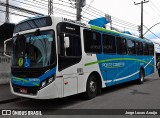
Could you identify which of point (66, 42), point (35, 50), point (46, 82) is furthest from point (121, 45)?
point (46, 82)

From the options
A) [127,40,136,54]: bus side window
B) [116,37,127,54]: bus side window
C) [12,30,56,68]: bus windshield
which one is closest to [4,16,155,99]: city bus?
[12,30,56,68]: bus windshield

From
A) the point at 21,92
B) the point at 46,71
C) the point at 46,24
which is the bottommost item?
the point at 21,92

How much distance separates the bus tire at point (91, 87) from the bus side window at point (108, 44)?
157cm

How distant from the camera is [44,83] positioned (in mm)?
6867

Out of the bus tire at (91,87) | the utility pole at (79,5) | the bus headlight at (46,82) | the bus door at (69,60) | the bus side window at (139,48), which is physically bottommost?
the bus tire at (91,87)

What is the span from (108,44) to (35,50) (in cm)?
406

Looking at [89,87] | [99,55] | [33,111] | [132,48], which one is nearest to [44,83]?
[33,111]

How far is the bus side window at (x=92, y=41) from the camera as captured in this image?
338 inches

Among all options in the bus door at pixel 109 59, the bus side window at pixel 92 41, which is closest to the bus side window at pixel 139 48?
the bus door at pixel 109 59

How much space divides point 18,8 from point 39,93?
788 centimetres

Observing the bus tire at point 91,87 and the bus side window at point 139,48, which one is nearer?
the bus tire at point 91,87

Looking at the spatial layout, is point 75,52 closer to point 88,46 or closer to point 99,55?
point 88,46

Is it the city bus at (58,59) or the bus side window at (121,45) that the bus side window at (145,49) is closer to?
the bus side window at (121,45)

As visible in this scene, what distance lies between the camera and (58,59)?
703 cm
